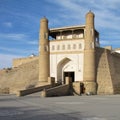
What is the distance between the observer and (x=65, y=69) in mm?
36062

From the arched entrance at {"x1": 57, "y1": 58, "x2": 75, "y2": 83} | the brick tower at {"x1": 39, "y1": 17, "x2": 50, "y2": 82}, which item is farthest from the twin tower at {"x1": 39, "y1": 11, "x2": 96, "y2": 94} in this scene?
the arched entrance at {"x1": 57, "y1": 58, "x2": 75, "y2": 83}

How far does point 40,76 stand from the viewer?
1367 inches

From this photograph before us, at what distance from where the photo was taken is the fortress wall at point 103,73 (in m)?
32.7

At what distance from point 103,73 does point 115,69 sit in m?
3.05

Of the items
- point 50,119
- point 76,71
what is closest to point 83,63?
point 76,71

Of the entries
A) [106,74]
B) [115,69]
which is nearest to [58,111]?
[106,74]

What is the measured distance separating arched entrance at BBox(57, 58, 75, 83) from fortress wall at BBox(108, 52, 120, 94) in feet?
14.5

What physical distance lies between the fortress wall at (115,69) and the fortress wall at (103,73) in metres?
0.87

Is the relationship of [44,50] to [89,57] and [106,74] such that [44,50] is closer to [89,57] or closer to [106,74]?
[89,57]

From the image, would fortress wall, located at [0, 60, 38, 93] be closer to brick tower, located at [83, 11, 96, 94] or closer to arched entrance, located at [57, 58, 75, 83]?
arched entrance, located at [57, 58, 75, 83]

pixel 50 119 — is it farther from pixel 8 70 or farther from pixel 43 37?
pixel 8 70

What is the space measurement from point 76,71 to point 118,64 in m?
5.94

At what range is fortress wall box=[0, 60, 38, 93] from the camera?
37.9m

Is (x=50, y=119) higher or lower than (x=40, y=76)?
lower
